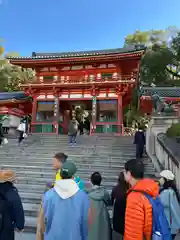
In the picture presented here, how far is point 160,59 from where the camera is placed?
106 feet

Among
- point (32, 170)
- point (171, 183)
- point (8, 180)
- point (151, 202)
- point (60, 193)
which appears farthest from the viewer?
point (32, 170)

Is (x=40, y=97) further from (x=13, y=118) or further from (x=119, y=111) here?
(x=119, y=111)

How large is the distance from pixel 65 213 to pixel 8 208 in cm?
95

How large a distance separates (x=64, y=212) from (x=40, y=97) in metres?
16.1

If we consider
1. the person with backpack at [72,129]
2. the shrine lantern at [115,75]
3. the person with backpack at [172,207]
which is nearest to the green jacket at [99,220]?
the person with backpack at [172,207]

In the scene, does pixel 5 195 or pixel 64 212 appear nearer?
pixel 64 212

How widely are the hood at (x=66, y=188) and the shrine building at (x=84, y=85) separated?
13.7 m

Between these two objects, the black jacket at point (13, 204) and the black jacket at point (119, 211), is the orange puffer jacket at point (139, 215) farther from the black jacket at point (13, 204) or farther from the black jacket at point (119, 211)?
the black jacket at point (13, 204)

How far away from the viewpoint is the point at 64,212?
223 cm

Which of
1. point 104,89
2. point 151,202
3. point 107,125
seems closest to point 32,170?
point 151,202

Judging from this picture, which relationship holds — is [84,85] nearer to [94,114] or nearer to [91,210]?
[94,114]

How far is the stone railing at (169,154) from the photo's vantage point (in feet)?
18.7

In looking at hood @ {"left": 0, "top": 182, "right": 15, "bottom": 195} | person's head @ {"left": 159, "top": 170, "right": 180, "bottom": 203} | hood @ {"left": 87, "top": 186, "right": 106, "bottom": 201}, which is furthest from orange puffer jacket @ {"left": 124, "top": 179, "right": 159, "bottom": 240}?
hood @ {"left": 0, "top": 182, "right": 15, "bottom": 195}

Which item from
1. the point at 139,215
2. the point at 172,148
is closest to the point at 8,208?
the point at 139,215
